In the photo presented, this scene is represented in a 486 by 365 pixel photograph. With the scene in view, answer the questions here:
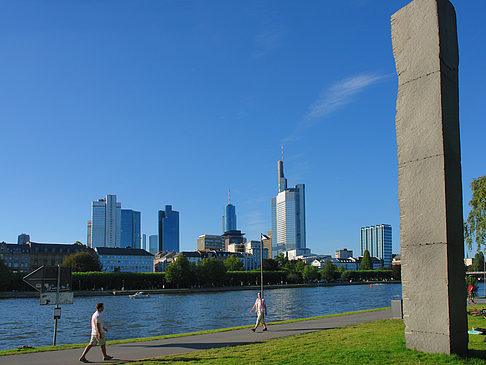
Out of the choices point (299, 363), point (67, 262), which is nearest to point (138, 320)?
point (299, 363)

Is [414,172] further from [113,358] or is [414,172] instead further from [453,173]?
[113,358]

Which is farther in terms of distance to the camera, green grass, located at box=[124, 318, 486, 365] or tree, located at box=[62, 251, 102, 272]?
tree, located at box=[62, 251, 102, 272]

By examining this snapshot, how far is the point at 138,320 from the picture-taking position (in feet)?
174

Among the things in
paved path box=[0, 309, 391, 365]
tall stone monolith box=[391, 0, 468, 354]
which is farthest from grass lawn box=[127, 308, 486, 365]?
paved path box=[0, 309, 391, 365]

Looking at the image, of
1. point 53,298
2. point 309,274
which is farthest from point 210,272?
point 53,298

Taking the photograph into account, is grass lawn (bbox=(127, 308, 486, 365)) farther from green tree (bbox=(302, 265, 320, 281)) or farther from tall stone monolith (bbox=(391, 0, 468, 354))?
green tree (bbox=(302, 265, 320, 281))

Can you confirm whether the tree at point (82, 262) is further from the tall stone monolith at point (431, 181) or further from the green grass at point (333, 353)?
the tall stone monolith at point (431, 181)

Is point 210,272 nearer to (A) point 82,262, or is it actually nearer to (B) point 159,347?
(A) point 82,262

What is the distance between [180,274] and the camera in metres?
138

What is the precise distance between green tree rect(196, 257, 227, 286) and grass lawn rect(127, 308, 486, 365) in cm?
12599

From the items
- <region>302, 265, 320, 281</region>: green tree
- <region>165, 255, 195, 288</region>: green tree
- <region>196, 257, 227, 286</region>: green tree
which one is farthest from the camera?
<region>302, 265, 320, 281</region>: green tree

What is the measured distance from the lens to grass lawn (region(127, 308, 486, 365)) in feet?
40.3

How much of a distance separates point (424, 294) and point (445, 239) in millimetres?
1639

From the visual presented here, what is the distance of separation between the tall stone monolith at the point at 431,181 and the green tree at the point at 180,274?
422ft
